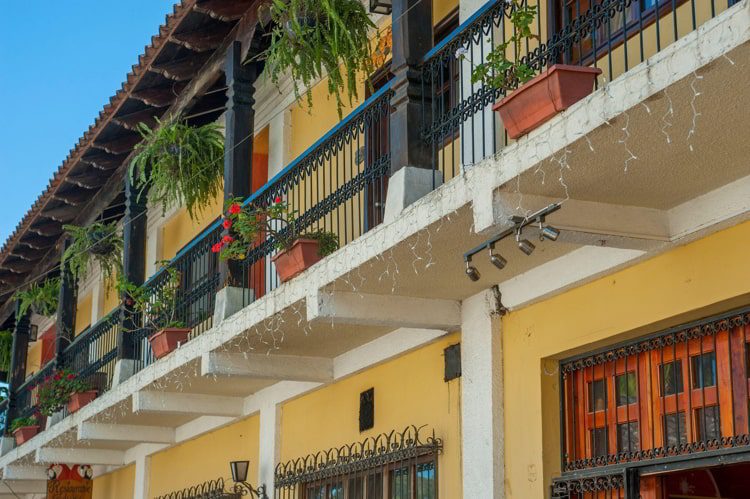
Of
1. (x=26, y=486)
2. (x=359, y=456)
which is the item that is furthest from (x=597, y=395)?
(x=26, y=486)

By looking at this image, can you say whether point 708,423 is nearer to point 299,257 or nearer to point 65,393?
point 299,257

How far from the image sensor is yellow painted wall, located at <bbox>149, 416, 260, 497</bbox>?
1306cm

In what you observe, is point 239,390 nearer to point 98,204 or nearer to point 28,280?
point 98,204

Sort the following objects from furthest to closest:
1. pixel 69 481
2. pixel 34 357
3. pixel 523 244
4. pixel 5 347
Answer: pixel 34 357 → pixel 5 347 → pixel 69 481 → pixel 523 244

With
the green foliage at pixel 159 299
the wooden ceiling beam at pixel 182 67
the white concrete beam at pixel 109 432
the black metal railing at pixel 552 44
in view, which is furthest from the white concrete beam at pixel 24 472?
the black metal railing at pixel 552 44

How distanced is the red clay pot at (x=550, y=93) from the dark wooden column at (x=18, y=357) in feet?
47.5

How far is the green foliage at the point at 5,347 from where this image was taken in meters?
22.6

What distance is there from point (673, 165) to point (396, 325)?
3090 millimetres

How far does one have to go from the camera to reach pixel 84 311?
2162cm

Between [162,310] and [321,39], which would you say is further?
[162,310]

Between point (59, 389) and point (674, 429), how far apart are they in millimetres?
9632

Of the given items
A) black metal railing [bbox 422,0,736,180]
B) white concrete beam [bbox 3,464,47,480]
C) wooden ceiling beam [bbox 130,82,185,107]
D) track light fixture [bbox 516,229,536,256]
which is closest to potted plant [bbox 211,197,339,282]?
black metal railing [bbox 422,0,736,180]

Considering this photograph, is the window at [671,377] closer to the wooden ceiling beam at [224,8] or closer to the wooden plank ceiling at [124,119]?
the wooden plank ceiling at [124,119]

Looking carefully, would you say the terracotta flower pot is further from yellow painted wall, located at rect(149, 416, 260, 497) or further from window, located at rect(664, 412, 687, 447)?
window, located at rect(664, 412, 687, 447)
